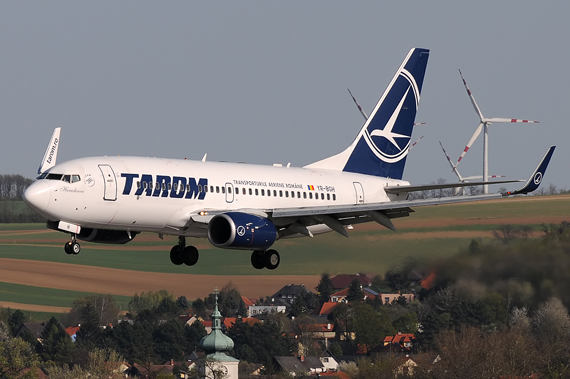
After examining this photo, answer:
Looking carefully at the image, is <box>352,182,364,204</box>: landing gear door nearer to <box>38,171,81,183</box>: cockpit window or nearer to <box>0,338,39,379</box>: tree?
<box>38,171,81,183</box>: cockpit window

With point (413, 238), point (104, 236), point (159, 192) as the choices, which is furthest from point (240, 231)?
point (413, 238)

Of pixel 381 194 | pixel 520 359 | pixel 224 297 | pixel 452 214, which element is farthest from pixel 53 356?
pixel 381 194

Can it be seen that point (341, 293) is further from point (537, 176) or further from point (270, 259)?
point (537, 176)

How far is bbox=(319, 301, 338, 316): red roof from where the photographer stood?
153 metres

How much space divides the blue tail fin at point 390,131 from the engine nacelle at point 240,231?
1038 centimetres

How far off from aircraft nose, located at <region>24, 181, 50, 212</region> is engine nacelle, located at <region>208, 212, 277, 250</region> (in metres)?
7.41

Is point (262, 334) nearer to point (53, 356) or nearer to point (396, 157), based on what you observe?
point (53, 356)

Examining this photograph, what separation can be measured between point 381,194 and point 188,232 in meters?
12.5

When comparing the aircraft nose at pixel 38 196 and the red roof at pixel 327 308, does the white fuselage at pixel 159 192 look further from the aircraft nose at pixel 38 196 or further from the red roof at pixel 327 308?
the red roof at pixel 327 308

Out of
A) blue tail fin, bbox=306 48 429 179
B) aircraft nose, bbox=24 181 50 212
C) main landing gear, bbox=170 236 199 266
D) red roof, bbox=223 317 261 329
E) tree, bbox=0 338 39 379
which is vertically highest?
blue tail fin, bbox=306 48 429 179

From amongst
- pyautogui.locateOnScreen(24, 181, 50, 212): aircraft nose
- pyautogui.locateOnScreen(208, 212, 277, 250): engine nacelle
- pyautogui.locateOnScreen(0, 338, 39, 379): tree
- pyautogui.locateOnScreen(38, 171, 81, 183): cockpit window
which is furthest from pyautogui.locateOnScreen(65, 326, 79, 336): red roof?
pyautogui.locateOnScreen(24, 181, 50, 212): aircraft nose

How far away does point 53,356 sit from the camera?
16700 cm

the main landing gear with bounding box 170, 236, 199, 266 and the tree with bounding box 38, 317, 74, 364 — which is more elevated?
the main landing gear with bounding box 170, 236, 199, 266

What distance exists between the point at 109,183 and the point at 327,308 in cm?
11205
